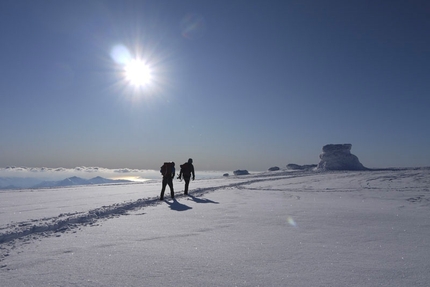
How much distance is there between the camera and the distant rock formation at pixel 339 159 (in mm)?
56656

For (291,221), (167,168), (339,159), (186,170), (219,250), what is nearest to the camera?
(219,250)

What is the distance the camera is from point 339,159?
5806 cm

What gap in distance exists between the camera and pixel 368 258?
4066 mm

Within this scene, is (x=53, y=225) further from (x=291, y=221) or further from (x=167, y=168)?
(x=167, y=168)

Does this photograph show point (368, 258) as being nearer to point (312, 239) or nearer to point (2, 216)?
point (312, 239)

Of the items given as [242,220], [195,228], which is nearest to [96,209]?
[195,228]

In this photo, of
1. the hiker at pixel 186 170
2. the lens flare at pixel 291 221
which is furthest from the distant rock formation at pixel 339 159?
the lens flare at pixel 291 221

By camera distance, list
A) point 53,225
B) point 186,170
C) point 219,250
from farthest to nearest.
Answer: point 186,170
point 53,225
point 219,250

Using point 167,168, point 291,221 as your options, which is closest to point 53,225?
point 291,221

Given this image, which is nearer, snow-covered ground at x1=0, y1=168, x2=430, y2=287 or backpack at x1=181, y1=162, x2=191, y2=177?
snow-covered ground at x1=0, y1=168, x2=430, y2=287

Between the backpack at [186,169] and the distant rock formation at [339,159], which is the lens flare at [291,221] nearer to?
the backpack at [186,169]

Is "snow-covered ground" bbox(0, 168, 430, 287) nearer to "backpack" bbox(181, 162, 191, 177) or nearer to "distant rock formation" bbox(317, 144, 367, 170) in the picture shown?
"backpack" bbox(181, 162, 191, 177)

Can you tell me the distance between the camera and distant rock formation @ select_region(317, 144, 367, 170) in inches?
2231

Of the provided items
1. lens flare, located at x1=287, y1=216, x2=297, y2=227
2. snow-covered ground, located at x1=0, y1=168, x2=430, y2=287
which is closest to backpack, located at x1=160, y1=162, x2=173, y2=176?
snow-covered ground, located at x1=0, y1=168, x2=430, y2=287
